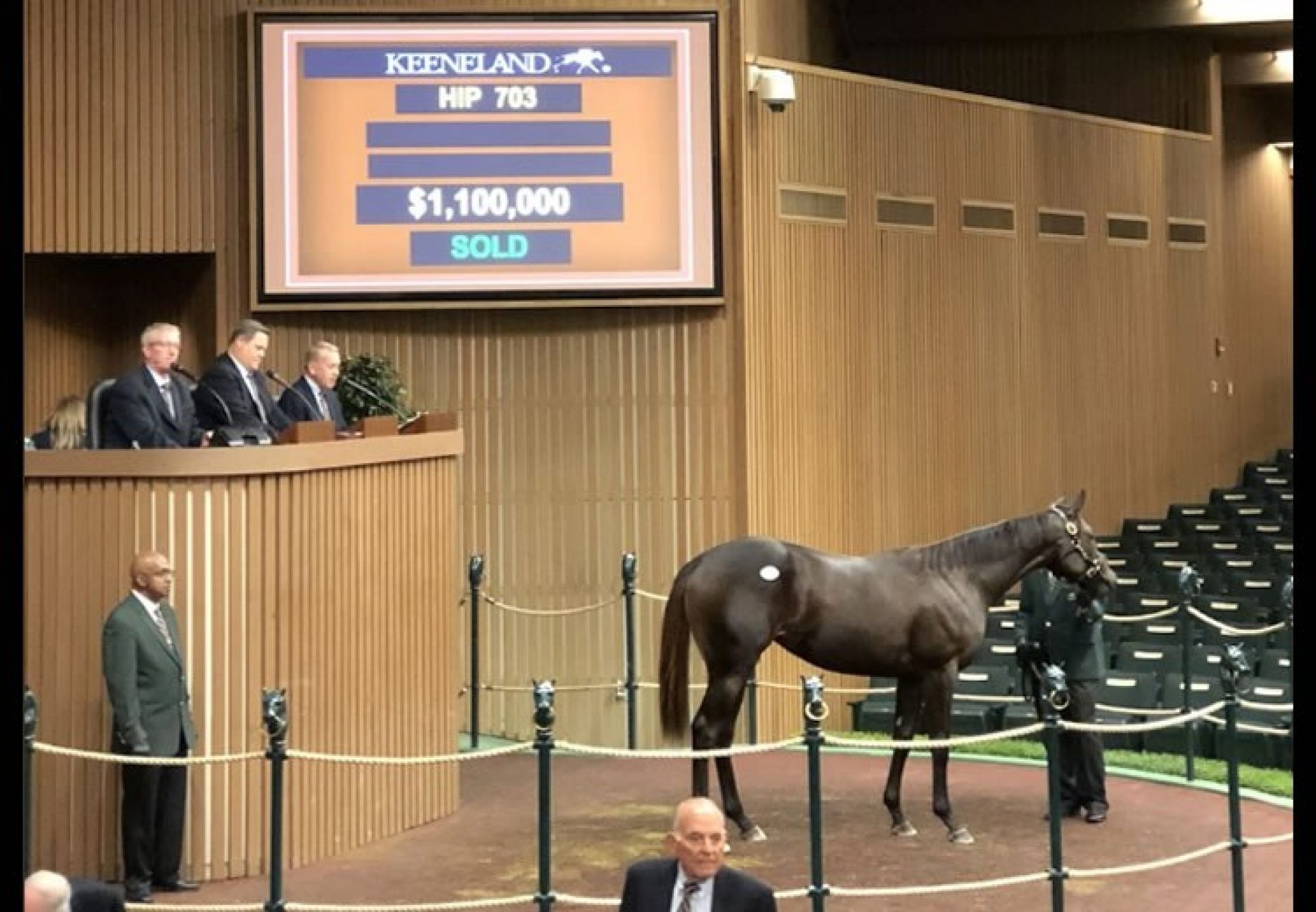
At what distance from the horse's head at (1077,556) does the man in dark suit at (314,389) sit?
354cm

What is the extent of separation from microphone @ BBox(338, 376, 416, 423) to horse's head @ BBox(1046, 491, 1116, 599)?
3.45 meters

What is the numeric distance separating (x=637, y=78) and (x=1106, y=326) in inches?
298

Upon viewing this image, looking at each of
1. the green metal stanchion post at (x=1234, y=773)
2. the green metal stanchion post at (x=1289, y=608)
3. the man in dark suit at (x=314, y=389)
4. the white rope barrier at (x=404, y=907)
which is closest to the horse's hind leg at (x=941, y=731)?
the green metal stanchion post at (x=1234, y=773)

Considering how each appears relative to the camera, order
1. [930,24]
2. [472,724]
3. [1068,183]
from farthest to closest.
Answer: [930,24], [1068,183], [472,724]

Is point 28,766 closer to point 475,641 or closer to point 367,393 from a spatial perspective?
point 367,393

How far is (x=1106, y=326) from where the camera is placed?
63.3ft

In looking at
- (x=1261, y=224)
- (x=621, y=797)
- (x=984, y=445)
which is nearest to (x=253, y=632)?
(x=621, y=797)

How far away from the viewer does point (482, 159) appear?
12938mm

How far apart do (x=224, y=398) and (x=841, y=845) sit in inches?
138

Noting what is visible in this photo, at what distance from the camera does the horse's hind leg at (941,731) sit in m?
9.94

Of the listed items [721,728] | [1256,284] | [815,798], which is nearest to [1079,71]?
[1256,284]

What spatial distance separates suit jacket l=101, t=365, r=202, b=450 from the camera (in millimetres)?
9320

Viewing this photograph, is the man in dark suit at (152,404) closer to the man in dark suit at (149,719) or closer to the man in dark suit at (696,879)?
the man in dark suit at (149,719)

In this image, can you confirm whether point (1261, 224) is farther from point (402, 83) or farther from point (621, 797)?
point (621, 797)
